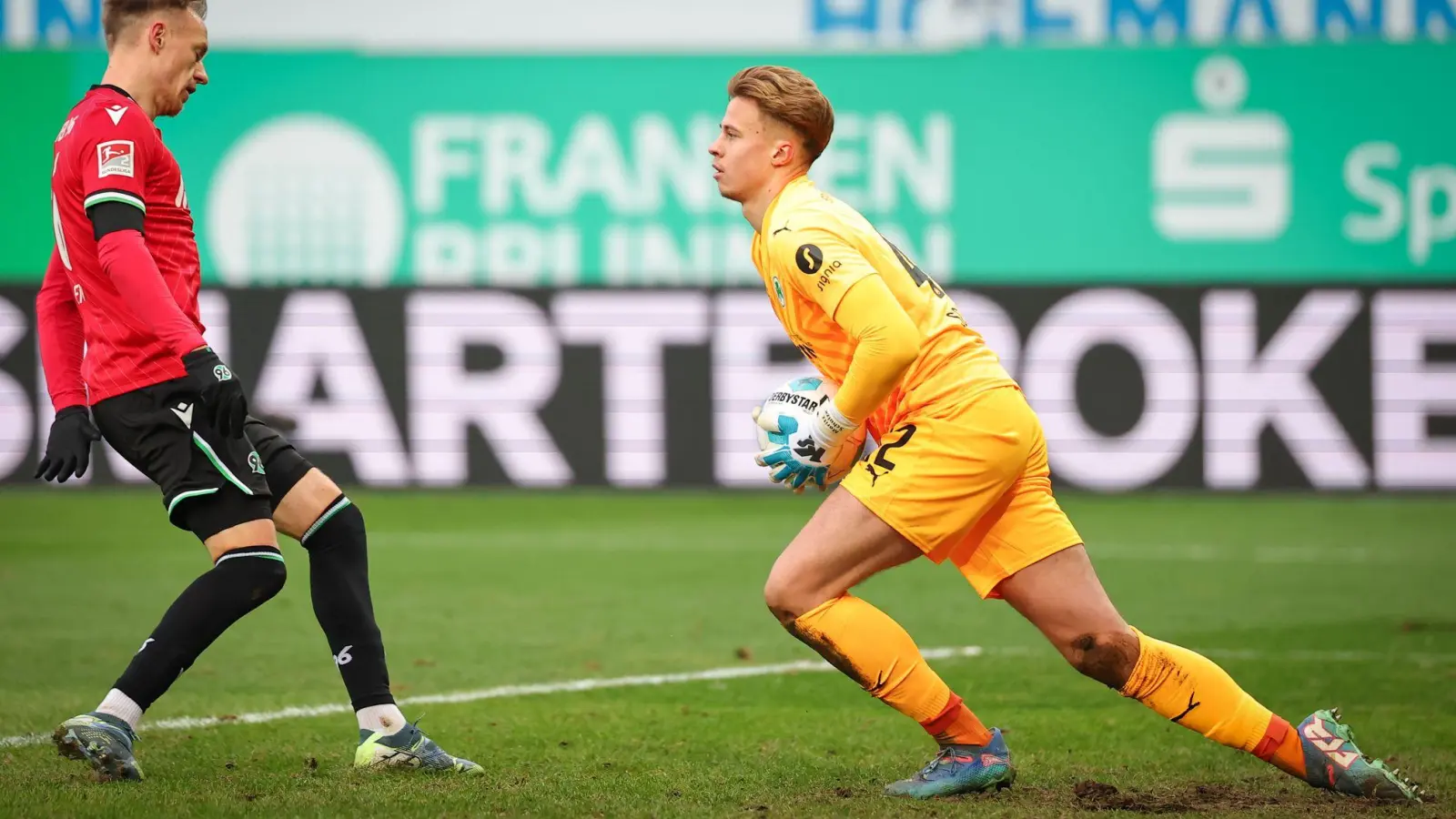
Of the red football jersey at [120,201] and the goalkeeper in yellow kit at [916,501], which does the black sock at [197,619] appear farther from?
the goalkeeper in yellow kit at [916,501]

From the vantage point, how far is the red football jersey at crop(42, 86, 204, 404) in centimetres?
505

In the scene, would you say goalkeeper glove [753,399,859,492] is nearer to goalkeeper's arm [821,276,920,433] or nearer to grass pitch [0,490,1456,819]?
goalkeeper's arm [821,276,920,433]

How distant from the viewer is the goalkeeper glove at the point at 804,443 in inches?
196

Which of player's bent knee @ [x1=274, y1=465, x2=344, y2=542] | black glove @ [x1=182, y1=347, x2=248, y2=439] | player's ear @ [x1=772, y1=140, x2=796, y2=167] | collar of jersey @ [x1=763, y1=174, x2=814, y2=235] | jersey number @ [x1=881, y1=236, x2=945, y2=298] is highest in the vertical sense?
player's ear @ [x1=772, y1=140, x2=796, y2=167]

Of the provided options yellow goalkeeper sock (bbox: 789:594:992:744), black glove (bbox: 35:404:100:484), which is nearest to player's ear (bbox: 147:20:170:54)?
black glove (bbox: 35:404:100:484)

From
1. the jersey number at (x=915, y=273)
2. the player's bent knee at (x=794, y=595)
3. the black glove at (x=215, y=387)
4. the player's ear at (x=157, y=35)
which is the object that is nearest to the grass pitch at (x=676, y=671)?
the player's bent knee at (x=794, y=595)

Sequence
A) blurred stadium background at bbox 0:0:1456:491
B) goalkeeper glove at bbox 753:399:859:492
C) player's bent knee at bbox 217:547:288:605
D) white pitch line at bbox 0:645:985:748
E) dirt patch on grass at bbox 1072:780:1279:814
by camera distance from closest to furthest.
Result: 1. goalkeeper glove at bbox 753:399:859:492
2. dirt patch on grass at bbox 1072:780:1279:814
3. player's bent knee at bbox 217:547:288:605
4. white pitch line at bbox 0:645:985:748
5. blurred stadium background at bbox 0:0:1456:491

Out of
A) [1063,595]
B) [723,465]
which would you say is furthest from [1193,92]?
[1063,595]

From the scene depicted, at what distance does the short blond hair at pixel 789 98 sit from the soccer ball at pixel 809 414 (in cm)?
65

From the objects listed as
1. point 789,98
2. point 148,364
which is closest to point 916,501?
point 789,98

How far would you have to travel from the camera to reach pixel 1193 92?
18594 mm

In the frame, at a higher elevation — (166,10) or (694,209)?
(166,10)

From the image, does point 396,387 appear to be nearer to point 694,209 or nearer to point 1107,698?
point 694,209

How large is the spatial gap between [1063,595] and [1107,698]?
2286 millimetres
